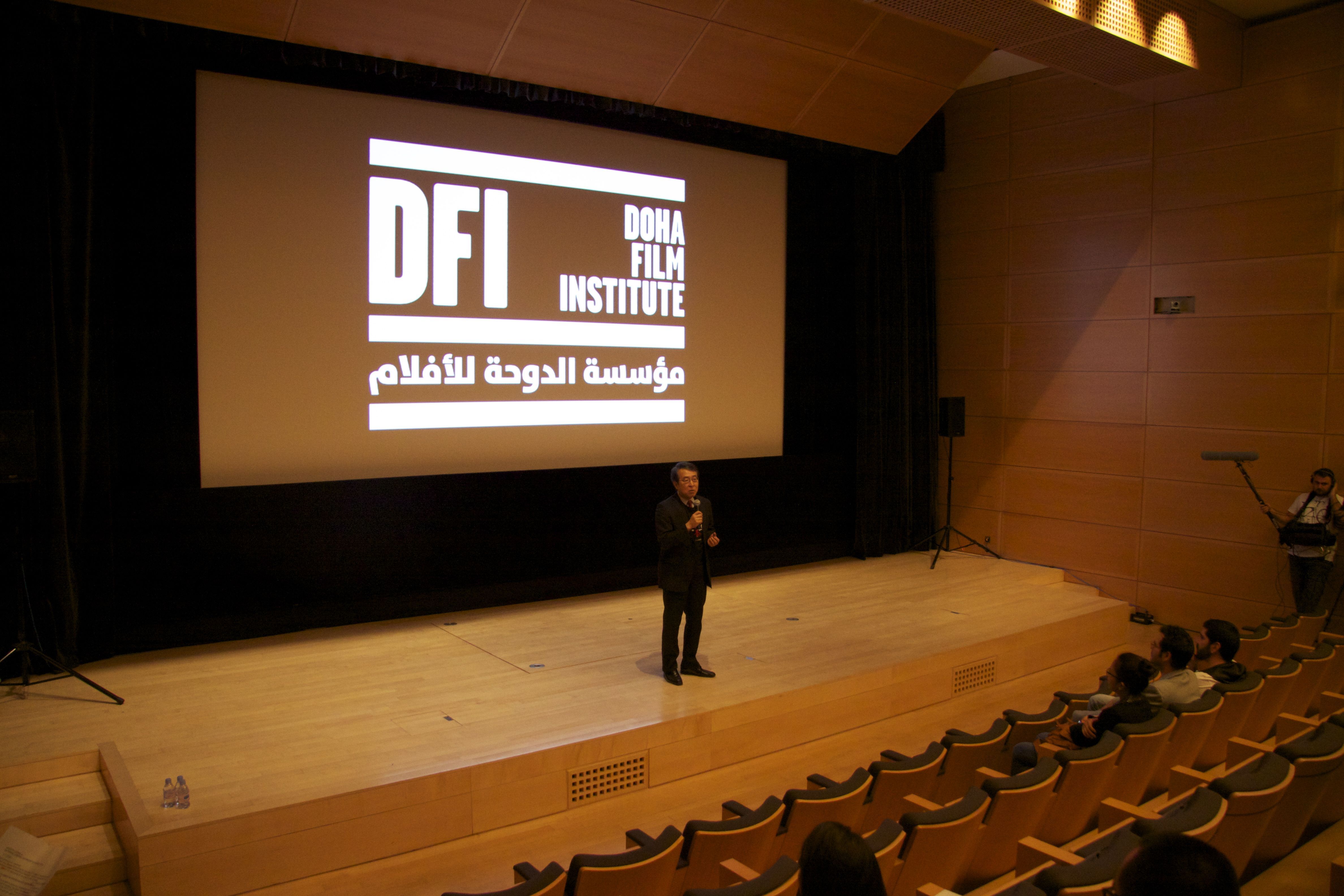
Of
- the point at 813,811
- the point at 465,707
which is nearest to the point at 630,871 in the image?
the point at 813,811

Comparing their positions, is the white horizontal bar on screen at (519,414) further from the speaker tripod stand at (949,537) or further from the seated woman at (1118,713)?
the seated woman at (1118,713)

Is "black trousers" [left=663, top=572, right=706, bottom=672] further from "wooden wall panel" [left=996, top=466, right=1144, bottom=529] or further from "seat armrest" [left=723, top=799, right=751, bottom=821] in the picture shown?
"wooden wall panel" [left=996, top=466, right=1144, bottom=529]

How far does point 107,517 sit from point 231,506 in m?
0.61

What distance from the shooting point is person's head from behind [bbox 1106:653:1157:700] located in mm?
3543

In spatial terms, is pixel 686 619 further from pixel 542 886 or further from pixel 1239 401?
pixel 1239 401

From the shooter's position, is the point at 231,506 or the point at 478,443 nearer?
the point at 231,506

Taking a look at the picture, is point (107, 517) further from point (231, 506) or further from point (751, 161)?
point (751, 161)

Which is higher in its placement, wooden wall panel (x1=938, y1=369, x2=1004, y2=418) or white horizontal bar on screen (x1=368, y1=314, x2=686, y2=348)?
white horizontal bar on screen (x1=368, y1=314, x2=686, y2=348)

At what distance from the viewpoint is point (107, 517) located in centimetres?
507

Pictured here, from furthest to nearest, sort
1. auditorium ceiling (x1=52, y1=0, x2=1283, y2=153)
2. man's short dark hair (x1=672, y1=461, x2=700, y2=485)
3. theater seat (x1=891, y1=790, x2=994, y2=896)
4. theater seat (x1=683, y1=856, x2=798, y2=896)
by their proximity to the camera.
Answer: auditorium ceiling (x1=52, y1=0, x2=1283, y2=153), man's short dark hair (x1=672, y1=461, x2=700, y2=485), theater seat (x1=891, y1=790, x2=994, y2=896), theater seat (x1=683, y1=856, x2=798, y2=896)

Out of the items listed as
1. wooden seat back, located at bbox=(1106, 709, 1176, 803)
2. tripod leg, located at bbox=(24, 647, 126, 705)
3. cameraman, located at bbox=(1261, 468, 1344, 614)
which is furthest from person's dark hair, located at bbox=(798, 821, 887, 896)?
cameraman, located at bbox=(1261, 468, 1344, 614)

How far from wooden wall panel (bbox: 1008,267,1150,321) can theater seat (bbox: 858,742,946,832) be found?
535cm

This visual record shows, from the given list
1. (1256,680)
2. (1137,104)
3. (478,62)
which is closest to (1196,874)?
(1256,680)

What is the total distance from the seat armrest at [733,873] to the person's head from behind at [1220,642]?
288 centimetres
